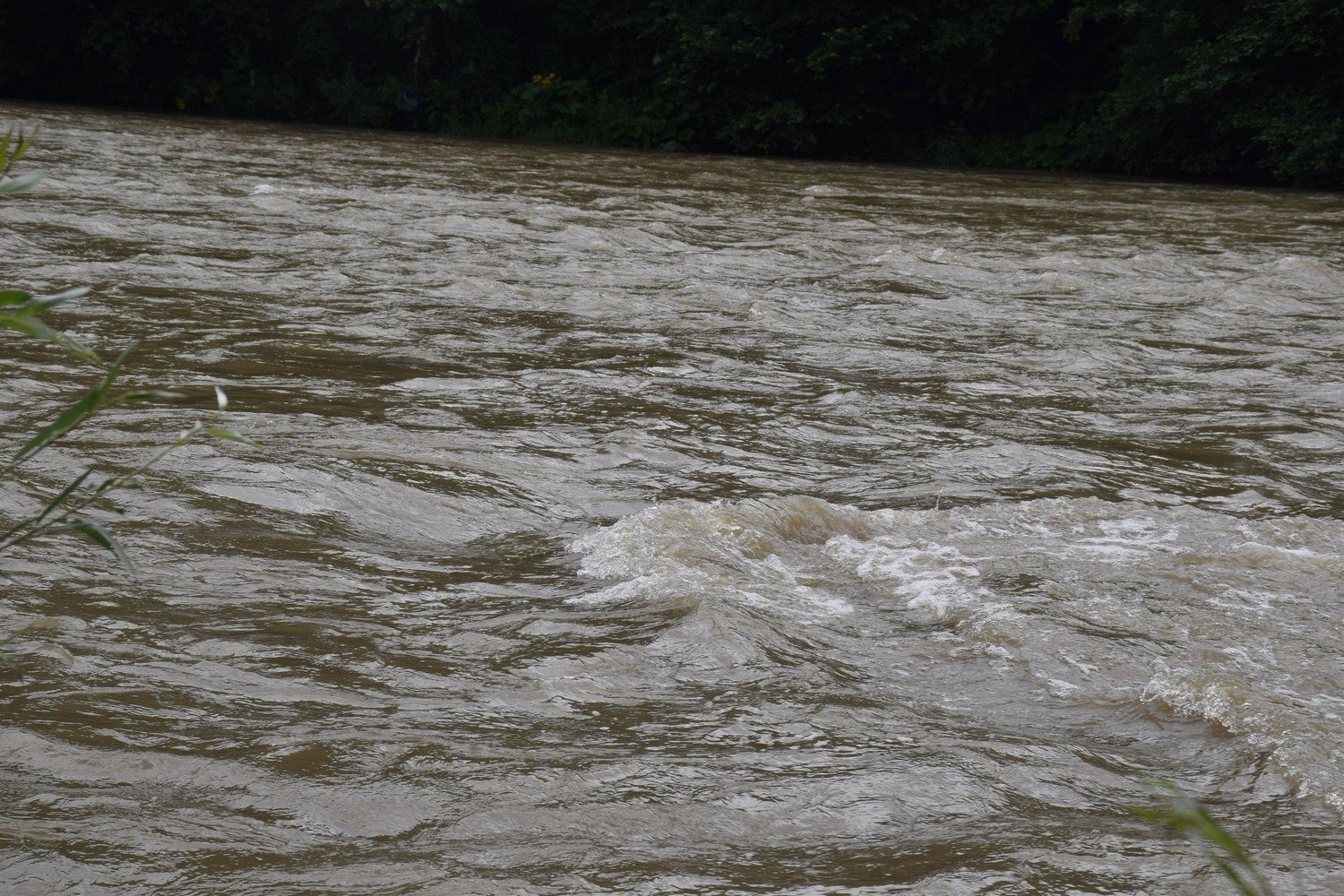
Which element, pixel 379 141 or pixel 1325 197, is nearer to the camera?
pixel 1325 197

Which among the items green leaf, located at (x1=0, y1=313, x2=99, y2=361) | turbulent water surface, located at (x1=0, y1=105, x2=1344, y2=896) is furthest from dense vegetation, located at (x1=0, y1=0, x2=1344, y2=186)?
green leaf, located at (x1=0, y1=313, x2=99, y2=361)

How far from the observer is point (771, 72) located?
2384 cm

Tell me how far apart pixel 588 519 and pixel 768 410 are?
1.64 metres

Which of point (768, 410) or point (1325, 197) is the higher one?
point (1325, 197)

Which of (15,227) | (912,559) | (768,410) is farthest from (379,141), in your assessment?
(912,559)

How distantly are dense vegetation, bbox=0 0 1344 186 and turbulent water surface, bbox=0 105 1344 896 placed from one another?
1284 centimetres

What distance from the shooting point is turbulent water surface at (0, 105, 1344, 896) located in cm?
208

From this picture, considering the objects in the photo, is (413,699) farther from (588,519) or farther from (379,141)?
(379,141)

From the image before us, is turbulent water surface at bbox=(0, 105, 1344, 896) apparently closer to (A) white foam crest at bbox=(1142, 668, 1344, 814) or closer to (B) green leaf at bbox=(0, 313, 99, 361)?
(A) white foam crest at bbox=(1142, 668, 1344, 814)

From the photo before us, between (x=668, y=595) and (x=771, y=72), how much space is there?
2188cm

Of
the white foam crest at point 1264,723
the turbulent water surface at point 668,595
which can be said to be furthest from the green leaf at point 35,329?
the white foam crest at point 1264,723

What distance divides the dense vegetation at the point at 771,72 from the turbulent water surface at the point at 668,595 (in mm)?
12841

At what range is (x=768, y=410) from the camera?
5.45 metres

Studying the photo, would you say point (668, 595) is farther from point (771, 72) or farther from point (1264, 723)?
point (771, 72)
